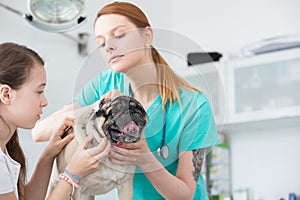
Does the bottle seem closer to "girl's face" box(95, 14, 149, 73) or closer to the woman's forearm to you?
the woman's forearm

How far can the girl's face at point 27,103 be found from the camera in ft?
3.53

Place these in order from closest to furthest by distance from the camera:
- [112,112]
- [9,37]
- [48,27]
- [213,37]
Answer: [112,112] → [48,27] → [9,37] → [213,37]

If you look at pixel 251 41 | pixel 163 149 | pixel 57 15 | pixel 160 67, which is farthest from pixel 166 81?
pixel 251 41

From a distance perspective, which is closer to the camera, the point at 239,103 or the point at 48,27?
the point at 48,27

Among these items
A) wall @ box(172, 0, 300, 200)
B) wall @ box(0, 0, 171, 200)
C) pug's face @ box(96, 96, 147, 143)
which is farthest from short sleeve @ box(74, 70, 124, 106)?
wall @ box(172, 0, 300, 200)

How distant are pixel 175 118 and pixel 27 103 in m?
0.31

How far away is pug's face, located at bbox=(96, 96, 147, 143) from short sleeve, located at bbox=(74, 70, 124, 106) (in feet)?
0.35

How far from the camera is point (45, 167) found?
113 cm

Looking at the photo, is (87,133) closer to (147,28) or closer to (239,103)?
(147,28)

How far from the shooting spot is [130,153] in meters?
0.92

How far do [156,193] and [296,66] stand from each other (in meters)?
1.66

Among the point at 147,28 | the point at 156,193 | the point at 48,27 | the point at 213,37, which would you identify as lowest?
the point at 156,193

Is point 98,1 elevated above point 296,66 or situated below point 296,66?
above

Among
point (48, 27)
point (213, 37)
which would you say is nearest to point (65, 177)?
point (48, 27)
